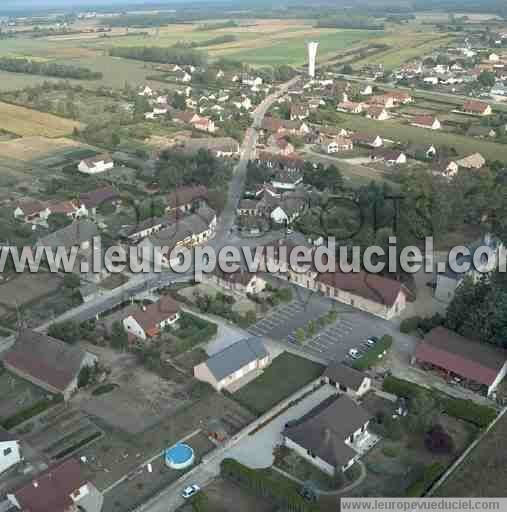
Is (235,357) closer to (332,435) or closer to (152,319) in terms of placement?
(152,319)

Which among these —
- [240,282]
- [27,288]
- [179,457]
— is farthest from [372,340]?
[27,288]

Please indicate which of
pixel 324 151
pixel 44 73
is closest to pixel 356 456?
pixel 324 151

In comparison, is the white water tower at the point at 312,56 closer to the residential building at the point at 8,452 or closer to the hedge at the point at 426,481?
the hedge at the point at 426,481

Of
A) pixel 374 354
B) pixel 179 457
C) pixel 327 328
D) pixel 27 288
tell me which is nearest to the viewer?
pixel 179 457

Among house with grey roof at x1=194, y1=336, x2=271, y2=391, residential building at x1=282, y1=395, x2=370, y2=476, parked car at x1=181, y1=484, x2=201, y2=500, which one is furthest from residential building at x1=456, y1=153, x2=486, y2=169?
parked car at x1=181, y1=484, x2=201, y2=500

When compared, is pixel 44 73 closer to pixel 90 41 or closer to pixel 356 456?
pixel 90 41
